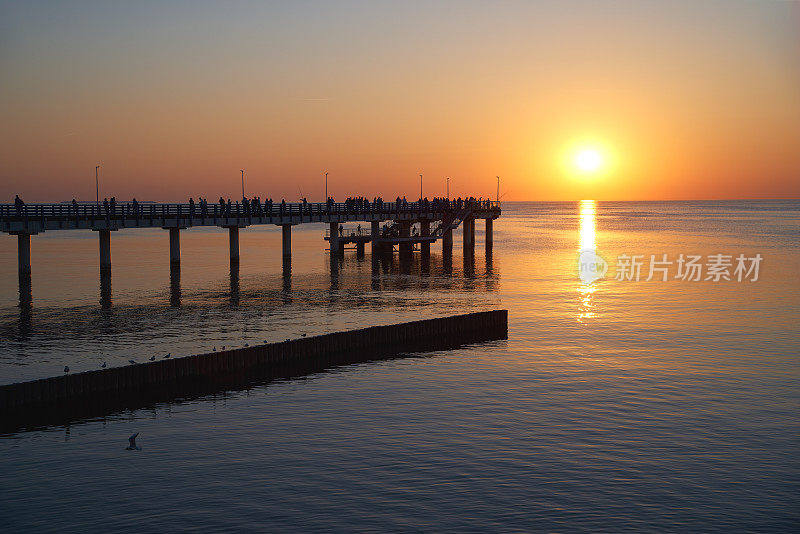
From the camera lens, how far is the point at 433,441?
85.5 ft

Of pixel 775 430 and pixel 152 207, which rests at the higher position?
pixel 152 207

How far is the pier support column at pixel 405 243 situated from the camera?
10900 centimetres

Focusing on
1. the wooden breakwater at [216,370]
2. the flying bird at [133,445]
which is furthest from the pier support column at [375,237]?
the flying bird at [133,445]

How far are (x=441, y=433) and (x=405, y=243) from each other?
84.6m

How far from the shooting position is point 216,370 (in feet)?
114

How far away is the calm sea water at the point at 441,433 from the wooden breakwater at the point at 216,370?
1429mm

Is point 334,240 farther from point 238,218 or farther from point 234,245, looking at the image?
point 238,218

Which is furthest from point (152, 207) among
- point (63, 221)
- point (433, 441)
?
point (433, 441)

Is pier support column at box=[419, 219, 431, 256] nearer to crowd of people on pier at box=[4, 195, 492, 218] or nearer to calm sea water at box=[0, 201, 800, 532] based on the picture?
crowd of people on pier at box=[4, 195, 492, 218]

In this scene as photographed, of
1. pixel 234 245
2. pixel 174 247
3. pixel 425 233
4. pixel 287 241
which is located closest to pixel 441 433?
pixel 174 247

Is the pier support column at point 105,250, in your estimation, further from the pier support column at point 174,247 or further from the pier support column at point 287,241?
the pier support column at point 287,241

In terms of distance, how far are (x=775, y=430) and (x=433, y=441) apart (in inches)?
446

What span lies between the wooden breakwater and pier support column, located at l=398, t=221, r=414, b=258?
61.7m

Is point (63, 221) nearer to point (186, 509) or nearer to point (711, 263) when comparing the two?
point (186, 509)
